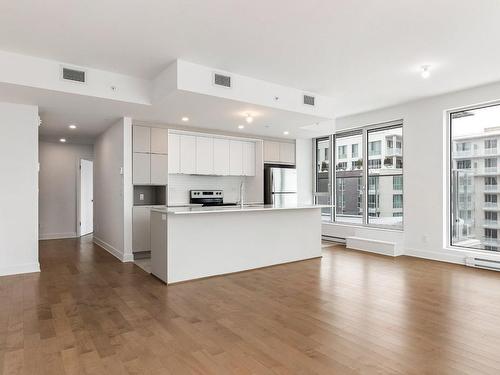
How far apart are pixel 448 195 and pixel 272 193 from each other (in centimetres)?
354

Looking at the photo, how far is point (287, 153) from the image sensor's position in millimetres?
8164

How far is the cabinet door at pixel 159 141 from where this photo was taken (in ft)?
20.1

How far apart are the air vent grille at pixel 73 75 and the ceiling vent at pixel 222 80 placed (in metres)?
1.77

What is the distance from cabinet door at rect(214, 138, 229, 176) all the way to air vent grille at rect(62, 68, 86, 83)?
127 inches

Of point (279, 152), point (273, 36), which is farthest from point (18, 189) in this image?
point (279, 152)

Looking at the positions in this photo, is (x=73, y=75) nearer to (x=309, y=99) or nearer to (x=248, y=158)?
(x=309, y=99)

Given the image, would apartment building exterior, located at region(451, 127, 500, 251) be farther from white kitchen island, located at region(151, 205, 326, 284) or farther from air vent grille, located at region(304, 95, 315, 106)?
air vent grille, located at region(304, 95, 315, 106)

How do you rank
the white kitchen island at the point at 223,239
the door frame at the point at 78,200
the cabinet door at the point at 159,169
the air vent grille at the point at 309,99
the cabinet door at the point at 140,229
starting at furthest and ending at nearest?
the door frame at the point at 78,200, the cabinet door at the point at 159,169, the cabinet door at the point at 140,229, the air vent grille at the point at 309,99, the white kitchen island at the point at 223,239

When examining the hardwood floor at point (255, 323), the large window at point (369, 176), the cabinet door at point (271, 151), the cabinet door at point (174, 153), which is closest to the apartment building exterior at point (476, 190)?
the hardwood floor at point (255, 323)

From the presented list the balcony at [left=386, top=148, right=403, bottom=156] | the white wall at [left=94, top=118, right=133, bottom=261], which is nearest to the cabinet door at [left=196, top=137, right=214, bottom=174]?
the white wall at [left=94, top=118, right=133, bottom=261]

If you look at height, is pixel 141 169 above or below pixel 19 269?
above

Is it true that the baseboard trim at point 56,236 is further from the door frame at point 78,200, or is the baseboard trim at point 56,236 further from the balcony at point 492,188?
the balcony at point 492,188

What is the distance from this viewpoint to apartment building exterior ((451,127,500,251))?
5.30 m

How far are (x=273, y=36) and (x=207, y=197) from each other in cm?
427
